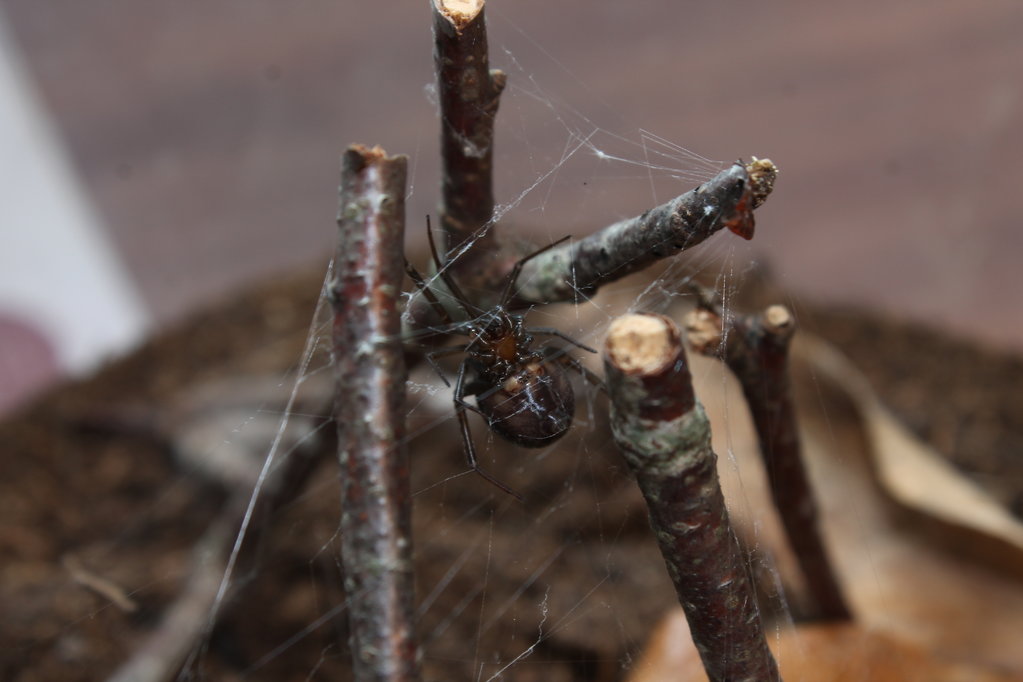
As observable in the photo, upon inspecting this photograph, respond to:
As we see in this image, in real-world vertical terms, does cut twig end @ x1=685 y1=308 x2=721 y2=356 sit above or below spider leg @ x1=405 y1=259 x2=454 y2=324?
below

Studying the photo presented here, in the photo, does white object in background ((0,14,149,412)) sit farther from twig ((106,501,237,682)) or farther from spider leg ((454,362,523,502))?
spider leg ((454,362,523,502))

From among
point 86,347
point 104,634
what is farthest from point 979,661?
point 86,347

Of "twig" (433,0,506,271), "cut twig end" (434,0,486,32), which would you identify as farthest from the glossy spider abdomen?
"cut twig end" (434,0,486,32)

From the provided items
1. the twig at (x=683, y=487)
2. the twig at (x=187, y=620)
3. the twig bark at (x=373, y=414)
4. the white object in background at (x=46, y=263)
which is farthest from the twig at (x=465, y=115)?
the white object in background at (x=46, y=263)

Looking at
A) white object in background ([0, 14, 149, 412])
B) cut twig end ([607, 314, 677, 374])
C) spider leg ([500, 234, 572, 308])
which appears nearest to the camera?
cut twig end ([607, 314, 677, 374])

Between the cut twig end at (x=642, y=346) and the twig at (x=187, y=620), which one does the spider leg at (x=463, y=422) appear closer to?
the cut twig end at (x=642, y=346)

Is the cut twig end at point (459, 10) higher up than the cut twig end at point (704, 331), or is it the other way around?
the cut twig end at point (459, 10)
